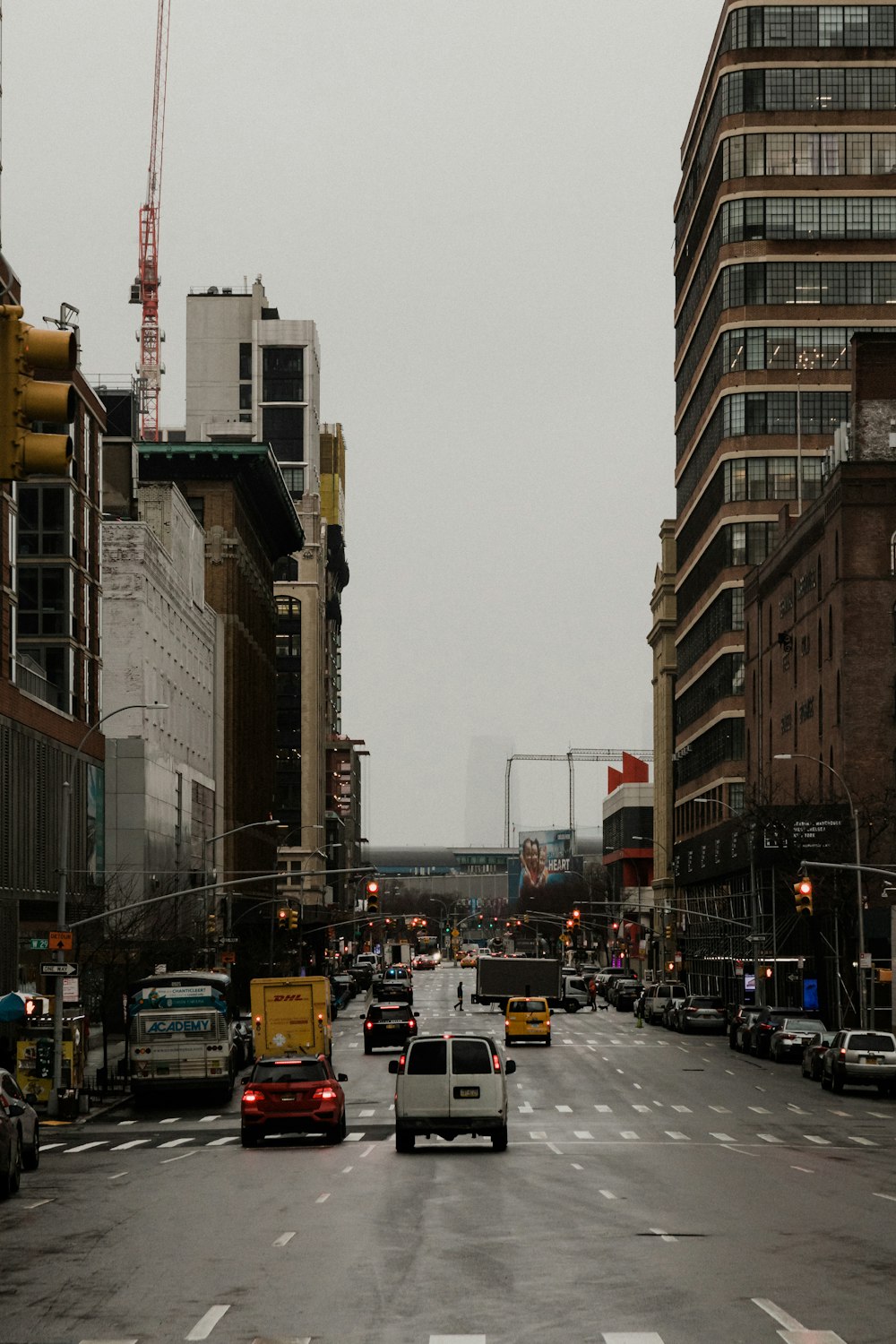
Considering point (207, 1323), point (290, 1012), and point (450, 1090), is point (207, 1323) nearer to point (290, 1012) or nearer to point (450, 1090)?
point (450, 1090)

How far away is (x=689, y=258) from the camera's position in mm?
142500

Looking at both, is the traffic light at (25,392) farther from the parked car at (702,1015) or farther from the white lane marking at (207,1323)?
the parked car at (702,1015)

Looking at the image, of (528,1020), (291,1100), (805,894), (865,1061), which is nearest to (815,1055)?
(865,1061)

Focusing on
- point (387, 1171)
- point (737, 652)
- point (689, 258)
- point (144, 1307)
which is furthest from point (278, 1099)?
point (689, 258)

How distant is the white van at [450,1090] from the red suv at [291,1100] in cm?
210

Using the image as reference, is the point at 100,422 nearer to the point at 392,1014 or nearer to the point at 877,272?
the point at 392,1014

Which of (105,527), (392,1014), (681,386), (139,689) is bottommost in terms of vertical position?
(392,1014)

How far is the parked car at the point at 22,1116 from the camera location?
2884 centimetres

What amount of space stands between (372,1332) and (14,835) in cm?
5851

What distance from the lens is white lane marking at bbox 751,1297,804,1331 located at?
594 inches

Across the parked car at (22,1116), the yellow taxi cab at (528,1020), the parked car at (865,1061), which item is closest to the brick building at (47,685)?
the yellow taxi cab at (528,1020)

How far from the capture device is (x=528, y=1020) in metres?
79.8

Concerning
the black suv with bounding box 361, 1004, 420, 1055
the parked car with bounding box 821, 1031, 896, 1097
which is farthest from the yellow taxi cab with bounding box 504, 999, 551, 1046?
the parked car with bounding box 821, 1031, 896, 1097

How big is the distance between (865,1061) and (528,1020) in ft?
91.5
